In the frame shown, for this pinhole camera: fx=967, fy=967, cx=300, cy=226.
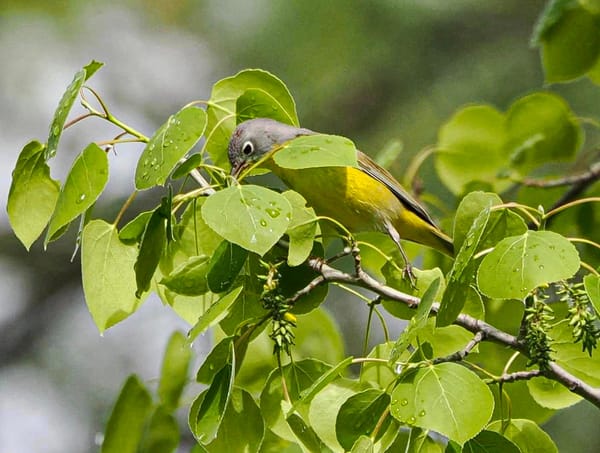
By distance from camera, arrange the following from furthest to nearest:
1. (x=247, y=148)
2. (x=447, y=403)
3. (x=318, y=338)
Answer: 1. (x=318, y=338)
2. (x=247, y=148)
3. (x=447, y=403)

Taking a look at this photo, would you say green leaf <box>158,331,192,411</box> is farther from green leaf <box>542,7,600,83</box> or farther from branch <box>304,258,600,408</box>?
green leaf <box>542,7,600,83</box>

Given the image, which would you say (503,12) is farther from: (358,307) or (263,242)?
(263,242)

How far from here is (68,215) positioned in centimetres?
158

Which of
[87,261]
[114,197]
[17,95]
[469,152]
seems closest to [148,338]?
[114,197]

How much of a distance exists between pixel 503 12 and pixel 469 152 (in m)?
2.76

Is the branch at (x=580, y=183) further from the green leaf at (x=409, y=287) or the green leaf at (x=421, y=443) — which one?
the green leaf at (x=421, y=443)

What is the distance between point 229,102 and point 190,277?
43 cm

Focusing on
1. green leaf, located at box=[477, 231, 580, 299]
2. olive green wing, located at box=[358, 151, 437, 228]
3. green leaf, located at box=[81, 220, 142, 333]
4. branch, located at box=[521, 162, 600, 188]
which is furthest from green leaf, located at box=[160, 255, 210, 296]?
branch, located at box=[521, 162, 600, 188]

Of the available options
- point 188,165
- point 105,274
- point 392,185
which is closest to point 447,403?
point 188,165

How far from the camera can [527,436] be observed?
1620mm

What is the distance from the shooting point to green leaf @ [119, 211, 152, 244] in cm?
166

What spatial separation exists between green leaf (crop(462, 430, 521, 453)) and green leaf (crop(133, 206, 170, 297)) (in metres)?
0.58

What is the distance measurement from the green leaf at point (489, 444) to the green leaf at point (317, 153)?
46 cm

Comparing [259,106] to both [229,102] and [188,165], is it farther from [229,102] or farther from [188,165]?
[188,165]
